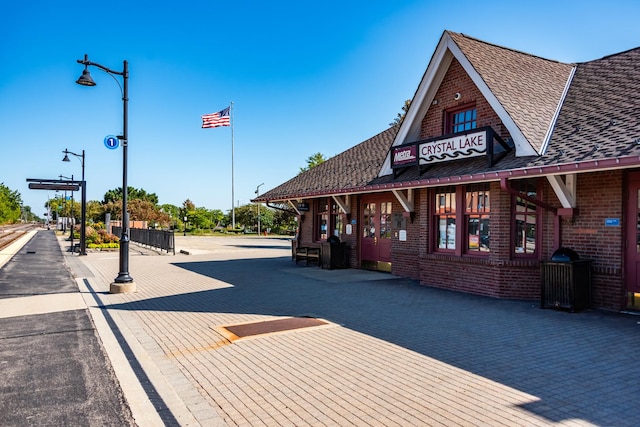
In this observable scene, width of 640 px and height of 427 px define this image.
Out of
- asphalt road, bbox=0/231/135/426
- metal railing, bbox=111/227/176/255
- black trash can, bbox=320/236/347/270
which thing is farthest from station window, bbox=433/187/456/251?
metal railing, bbox=111/227/176/255

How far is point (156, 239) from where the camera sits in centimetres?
2734

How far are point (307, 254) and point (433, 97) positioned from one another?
779cm

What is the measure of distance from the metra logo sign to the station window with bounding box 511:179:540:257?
293 centimetres

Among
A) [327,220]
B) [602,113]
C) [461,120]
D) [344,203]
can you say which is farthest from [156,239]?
[602,113]

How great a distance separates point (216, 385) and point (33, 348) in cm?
334

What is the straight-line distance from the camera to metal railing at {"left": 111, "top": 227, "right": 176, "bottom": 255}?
25016 mm

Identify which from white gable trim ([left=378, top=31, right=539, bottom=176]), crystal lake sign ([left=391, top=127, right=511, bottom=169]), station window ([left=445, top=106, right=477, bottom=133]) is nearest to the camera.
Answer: white gable trim ([left=378, top=31, right=539, bottom=176])

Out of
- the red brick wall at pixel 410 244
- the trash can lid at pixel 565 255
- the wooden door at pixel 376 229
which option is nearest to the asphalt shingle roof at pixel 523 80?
the trash can lid at pixel 565 255

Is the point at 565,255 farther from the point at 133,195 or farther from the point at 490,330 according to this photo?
the point at 133,195

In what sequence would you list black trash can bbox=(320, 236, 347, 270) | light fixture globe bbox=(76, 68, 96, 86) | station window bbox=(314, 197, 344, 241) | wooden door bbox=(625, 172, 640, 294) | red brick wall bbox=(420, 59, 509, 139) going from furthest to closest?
station window bbox=(314, 197, 344, 241)
black trash can bbox=(320, 236, 347, 270)
light fixture globe bbox=(76, 68, 96, 86)
red brick wall bbox=(420, 59, 509, 139)
wooden door bbox=(625, 172, 640, 294)

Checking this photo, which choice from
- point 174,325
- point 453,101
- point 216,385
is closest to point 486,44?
point 453,101

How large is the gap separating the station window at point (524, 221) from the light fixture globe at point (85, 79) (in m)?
10.6

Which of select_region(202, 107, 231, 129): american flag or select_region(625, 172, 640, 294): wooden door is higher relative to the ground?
select_region(202, 107, 231, 129): american flag

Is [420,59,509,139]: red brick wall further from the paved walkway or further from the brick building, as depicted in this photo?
the paved walkway
